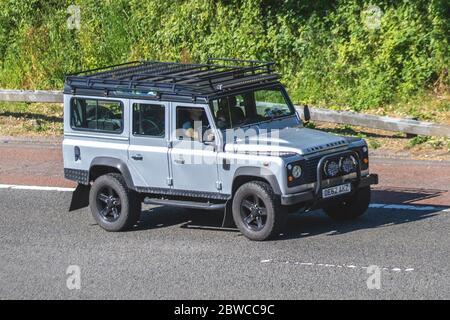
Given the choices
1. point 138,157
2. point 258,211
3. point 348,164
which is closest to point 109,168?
point 138,157

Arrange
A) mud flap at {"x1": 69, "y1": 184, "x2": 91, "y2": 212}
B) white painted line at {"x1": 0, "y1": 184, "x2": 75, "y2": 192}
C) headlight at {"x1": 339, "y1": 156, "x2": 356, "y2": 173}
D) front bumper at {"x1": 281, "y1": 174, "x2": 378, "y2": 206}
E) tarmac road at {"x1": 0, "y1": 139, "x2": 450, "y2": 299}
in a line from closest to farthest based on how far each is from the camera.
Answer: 1. tarmac road at {"x1": 0, "y1": 139, "x2": 450, "y2": 299}
2. front bumper at {"x1": 281, "y1": 174, "x2": 378, "y2": 206}
3. headlight at {"x1": 339, "y1": 156, "x2": 356, "y2": 173}
4. mud flap at {"x1": 69, "y1": 184, "x2": 91, "y2": 212}
5. white painted line at {"x1": 0, "y1": 184, "x2": 75, "y2": 192}

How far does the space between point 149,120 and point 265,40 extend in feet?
33.8

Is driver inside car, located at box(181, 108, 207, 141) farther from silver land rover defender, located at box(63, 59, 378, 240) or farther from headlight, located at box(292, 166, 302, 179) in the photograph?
headlight, located at box(292, 166, 302, 179)

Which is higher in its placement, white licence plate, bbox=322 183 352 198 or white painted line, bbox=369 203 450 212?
white licence plate, bbox=322 183 352 198

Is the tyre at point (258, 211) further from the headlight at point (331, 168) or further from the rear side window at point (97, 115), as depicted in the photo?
the rear side window at point (97, 115)

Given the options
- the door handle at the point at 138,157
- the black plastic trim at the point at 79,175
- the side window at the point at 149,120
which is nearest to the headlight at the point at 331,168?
the side window at the point at 149,120

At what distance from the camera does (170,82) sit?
1461cm

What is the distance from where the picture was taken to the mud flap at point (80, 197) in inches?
606

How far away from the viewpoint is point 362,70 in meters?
23.0

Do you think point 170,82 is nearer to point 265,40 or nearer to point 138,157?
point 138,157

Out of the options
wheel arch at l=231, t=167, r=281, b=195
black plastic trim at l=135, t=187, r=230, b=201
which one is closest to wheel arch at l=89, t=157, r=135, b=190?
black plastic trim at l=135, t=187, r=230, b=201

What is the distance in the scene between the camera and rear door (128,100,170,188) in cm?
1440

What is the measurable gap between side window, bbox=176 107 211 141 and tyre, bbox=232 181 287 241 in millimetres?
1004
